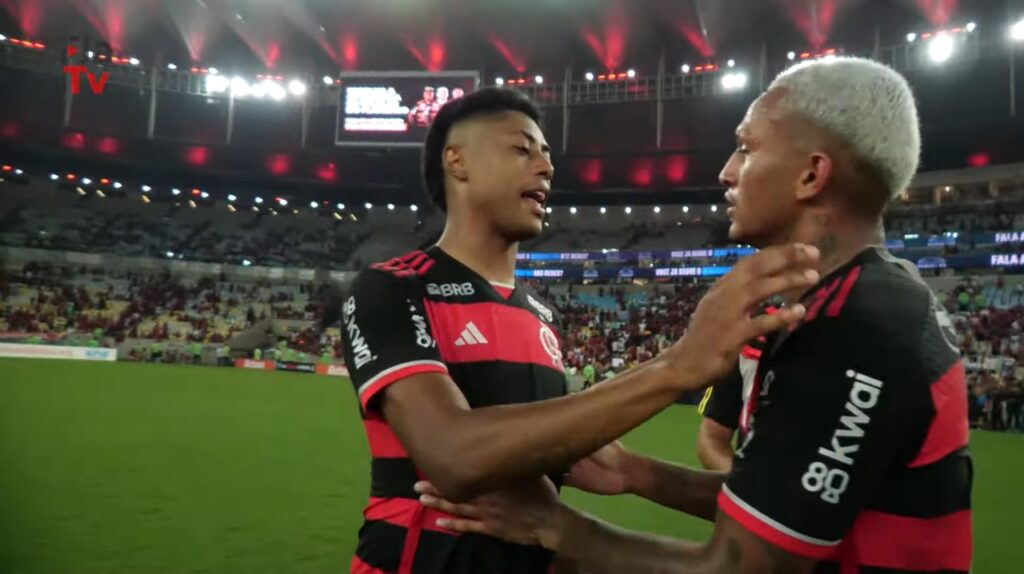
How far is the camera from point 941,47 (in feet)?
107

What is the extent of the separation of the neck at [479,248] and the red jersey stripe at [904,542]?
1.51 metres

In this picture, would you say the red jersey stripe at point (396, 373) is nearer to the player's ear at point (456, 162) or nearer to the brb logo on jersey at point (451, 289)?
the brb logo on jersey at point (451, 289)

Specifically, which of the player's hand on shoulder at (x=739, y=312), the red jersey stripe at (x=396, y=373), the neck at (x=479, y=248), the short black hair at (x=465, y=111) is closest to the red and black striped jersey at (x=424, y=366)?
the red jersey stripe at (x=396, y=373)

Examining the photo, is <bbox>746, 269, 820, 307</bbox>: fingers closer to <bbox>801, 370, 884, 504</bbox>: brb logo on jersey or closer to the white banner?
<bbox>801, 370, 884, 504</bbox>: brb logo on jersey

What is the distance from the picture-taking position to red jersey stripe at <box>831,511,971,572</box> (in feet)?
4.78

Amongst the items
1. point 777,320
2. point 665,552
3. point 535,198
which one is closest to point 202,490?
point 535,198

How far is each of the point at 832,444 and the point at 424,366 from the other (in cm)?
108

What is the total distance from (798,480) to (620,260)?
133 feet

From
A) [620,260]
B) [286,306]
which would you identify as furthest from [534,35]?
[286,306]

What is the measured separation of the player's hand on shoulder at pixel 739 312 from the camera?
145cm

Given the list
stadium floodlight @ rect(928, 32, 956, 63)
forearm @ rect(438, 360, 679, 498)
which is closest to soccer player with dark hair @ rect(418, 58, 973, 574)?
forearm @ rect(438, 360, 679, 498)

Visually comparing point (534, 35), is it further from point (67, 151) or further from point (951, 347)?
point (951, 347)

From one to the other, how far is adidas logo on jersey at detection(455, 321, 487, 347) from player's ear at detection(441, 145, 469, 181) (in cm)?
63

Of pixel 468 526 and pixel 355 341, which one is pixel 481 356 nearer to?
pixel 355 341
